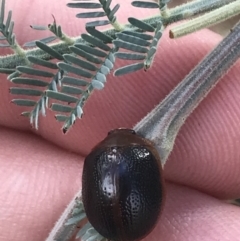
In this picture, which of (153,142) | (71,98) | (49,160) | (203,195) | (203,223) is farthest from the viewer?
(49,160)

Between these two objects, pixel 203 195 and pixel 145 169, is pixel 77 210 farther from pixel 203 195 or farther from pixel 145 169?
pixel 203 195

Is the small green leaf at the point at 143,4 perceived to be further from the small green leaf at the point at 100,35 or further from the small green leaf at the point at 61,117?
the small green leaf at the point at 61,117

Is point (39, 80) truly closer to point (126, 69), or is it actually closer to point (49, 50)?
point (49, 50)

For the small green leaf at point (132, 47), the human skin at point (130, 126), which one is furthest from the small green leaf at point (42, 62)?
the human skin at point (130, 126)

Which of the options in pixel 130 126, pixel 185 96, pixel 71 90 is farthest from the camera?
pixel 130 126

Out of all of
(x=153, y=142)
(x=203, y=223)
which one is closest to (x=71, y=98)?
(x=153, y=142)

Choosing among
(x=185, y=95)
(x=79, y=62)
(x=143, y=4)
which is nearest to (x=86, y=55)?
(x=79, y=62)
